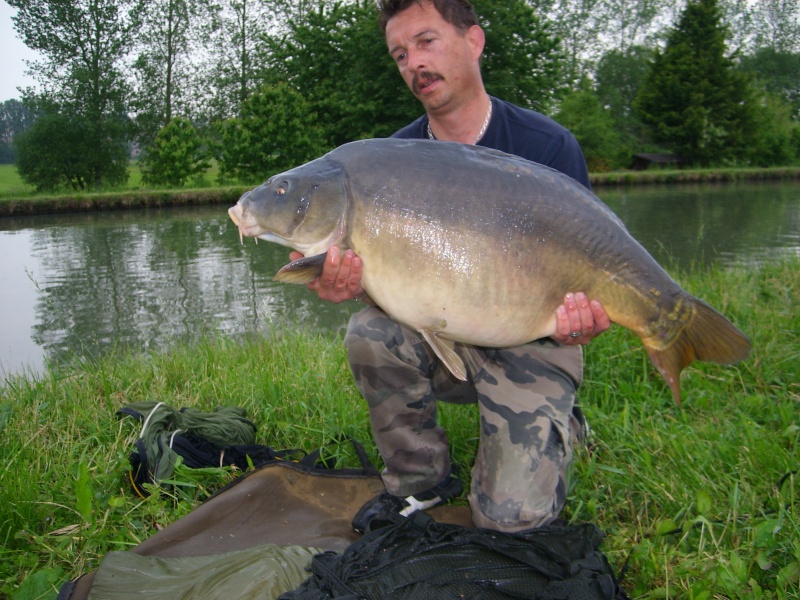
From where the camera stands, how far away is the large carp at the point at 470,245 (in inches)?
64.8

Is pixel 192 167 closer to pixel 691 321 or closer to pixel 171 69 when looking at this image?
pixel 171 69

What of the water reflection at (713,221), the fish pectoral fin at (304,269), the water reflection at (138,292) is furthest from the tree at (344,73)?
the fish pectoral fin at (304,269)

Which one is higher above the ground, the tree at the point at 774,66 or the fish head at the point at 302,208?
the tree at the point at 774,66

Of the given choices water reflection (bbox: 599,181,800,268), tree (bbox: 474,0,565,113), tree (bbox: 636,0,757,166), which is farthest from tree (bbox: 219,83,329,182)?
tree (bbox: 636,0,757,166)

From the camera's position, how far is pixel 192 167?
22141 millimetres

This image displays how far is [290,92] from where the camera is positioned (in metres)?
22.4

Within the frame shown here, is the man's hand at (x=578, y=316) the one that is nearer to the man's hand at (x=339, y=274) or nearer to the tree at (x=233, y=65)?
the man's hand at (x=339, y=274)

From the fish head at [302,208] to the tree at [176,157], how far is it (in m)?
21.0

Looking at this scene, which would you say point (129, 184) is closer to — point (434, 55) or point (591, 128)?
point (591, 128)

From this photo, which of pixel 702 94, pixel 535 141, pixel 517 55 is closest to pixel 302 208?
pixel 535 141

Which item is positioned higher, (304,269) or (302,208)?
(302,208)

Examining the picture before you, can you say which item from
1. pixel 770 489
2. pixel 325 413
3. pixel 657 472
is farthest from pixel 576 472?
pixel 325 413

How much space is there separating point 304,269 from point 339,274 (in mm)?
88

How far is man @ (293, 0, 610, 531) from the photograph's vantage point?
176 cm
